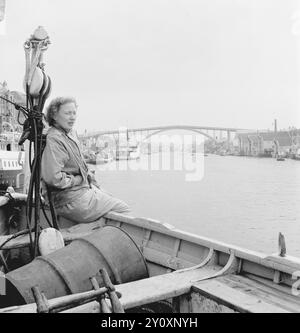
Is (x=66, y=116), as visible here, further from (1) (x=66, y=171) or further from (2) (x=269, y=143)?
(2) (x=269, y=143)

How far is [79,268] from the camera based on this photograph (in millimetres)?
3570

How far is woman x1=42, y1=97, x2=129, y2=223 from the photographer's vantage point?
475 cm

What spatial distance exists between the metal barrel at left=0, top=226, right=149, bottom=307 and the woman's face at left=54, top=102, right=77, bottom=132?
1539 millimetres

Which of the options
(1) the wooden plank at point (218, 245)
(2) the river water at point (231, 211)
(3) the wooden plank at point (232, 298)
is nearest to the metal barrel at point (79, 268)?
(1) the wooden plank at point (218, 245)

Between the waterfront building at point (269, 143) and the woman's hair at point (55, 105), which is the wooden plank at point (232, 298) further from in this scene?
the waterfront building at point (269, 143)

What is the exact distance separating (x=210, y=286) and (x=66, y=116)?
270cm

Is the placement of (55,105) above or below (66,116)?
above

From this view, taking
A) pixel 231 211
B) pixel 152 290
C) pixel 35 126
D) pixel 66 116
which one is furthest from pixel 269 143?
pixel 152 290

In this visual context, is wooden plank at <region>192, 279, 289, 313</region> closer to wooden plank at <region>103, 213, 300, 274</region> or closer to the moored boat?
the moored boat

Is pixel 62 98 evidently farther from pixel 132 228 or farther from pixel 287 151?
pixel 287 151

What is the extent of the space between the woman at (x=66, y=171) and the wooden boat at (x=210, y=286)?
136 centimetres
